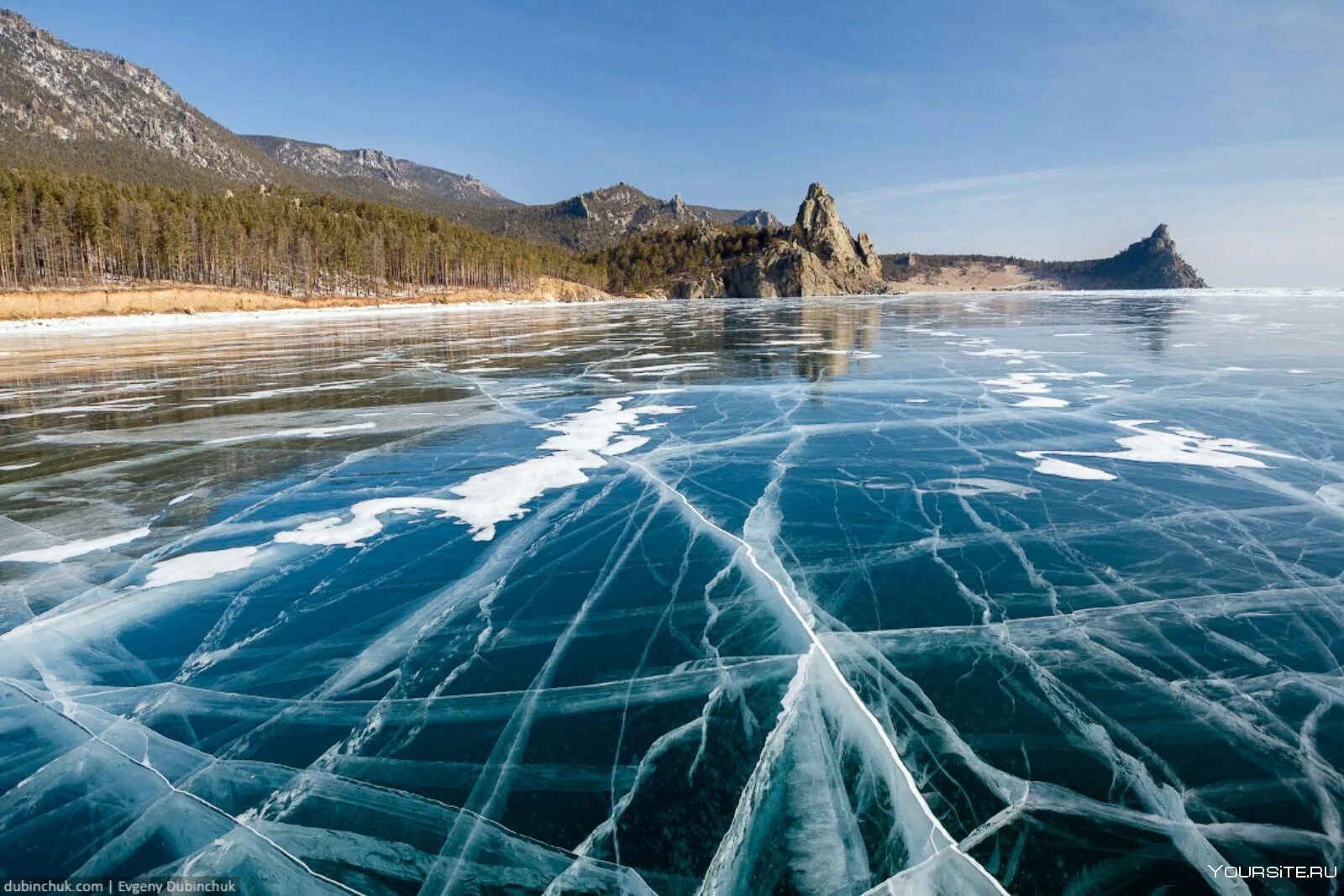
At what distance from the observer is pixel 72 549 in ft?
18.4

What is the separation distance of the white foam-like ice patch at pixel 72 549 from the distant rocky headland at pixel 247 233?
5444 cm

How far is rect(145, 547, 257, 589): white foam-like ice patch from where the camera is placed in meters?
4.98

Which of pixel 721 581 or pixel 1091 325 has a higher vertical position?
pixel 1091 325

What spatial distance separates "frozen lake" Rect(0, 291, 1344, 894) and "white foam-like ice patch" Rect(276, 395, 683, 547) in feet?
0.19

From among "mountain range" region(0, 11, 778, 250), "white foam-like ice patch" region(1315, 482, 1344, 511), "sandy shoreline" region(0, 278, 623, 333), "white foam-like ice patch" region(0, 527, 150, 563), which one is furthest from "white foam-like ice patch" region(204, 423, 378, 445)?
"mountain range" region(0, 11, 778, 250)

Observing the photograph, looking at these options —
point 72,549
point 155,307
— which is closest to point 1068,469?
point 72,549

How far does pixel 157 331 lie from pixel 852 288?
433 feet

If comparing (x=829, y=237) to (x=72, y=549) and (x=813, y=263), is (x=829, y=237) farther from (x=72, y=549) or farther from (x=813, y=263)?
(x=72, y=549)

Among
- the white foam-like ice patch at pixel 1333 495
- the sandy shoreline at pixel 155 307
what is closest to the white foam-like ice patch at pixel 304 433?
the white foam-like ice patch at pixel 1333 495

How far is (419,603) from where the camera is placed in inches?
179

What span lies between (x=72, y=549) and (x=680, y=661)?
5.45 metres

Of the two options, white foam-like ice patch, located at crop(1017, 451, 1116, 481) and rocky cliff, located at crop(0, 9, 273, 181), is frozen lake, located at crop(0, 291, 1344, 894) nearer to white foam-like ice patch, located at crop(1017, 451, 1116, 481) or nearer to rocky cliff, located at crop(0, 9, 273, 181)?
white foam-like ice patch, located at crop(1017, 451, 1116, 481)

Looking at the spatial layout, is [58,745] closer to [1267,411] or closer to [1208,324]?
[1267,411]

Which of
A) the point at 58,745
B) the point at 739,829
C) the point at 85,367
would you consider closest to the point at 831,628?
the point at 739,829
